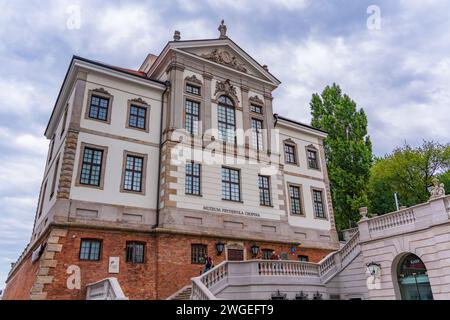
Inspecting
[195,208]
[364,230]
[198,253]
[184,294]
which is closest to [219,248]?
[198,253]

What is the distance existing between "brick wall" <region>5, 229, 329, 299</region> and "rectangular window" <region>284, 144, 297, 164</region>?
11.3 metres

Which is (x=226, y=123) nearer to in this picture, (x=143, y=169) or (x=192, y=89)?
(x=192, y=89)

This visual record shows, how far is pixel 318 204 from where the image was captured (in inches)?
1186

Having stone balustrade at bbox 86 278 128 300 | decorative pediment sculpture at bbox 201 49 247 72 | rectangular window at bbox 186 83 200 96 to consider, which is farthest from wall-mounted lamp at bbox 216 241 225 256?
decorative pediment sculpture at bbox 201 49 247 72

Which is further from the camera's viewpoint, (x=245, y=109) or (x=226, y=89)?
(x=245, y=109)

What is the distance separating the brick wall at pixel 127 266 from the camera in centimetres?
1731

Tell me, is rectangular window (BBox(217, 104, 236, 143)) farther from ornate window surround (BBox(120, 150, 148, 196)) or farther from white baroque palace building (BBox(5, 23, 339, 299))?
ornate window surround (BBox(120, 150, 148, 196))

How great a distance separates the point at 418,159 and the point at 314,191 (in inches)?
553

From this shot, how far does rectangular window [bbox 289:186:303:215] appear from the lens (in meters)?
28.3

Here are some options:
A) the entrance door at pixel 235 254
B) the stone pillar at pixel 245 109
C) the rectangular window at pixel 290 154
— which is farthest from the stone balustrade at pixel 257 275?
the stone pillar at pixel 245 109

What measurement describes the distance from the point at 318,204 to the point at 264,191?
6.46 meters

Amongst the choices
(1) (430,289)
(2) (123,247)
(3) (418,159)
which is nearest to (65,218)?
(2) (123,247)

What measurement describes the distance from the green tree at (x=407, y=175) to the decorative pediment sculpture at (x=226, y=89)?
19712mm
